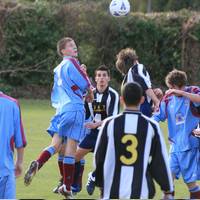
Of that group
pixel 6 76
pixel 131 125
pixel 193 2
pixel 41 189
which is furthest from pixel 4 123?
pixel 193 2

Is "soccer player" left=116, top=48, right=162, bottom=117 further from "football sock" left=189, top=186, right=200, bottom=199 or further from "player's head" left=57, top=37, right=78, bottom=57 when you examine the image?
"football sock" left=189, top=186, right=200, bottom=199

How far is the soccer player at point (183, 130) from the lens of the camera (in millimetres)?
8516

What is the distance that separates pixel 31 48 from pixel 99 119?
17.5 m

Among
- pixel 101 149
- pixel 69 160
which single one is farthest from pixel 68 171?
Result: pixel 101 149

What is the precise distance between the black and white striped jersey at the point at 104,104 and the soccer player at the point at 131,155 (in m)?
3.59

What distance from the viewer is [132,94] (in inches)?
230

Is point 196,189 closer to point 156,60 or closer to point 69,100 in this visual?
point 69,100

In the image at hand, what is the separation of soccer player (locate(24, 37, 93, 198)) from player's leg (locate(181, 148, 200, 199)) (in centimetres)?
145

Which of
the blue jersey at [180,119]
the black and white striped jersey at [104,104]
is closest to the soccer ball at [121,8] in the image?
the black and white striped jersey at [104,104]

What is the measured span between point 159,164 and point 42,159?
366 centimetres

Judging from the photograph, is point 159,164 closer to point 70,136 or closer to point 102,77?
point 70,136

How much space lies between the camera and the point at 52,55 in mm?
26922

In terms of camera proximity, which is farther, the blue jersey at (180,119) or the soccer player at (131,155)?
the blue jersey at (180,119)

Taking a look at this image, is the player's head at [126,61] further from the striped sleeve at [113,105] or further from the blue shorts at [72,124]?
the blue shorts at [72,124]
